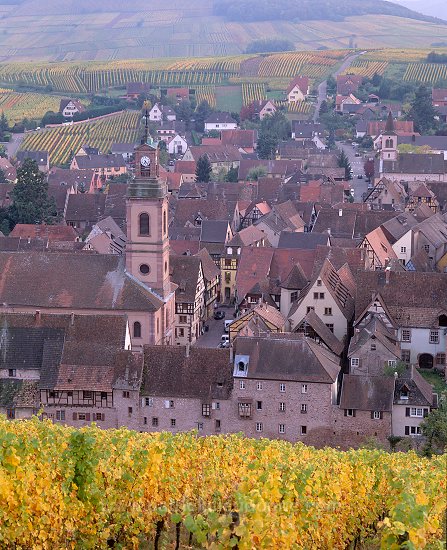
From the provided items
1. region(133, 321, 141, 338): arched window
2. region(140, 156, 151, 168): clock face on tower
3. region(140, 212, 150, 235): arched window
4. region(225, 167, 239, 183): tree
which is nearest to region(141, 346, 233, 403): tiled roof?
region(133, 321, 141, 338): arched window

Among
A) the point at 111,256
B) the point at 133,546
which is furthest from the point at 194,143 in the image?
the point at 133,546

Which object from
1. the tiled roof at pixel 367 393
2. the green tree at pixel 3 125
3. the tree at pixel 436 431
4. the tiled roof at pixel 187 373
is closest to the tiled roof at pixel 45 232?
the tiled roof at pixel 187 373

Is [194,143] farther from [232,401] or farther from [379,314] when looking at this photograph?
[232,401]

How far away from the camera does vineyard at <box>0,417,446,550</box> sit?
93.7 ft

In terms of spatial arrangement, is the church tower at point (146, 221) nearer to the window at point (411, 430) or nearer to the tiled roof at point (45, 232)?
the window at point (411, 430)

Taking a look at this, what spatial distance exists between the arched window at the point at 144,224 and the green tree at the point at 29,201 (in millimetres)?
39124

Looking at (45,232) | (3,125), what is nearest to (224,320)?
(45,232)

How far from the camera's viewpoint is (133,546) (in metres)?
33.6

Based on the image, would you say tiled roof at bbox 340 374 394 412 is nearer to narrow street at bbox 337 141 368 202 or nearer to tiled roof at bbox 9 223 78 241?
tiled roof at bbox 9 223 78 241

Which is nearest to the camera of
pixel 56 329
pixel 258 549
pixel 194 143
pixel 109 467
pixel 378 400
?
pixel 258 549

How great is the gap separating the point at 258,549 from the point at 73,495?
7.22m

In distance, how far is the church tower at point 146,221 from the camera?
67.8m

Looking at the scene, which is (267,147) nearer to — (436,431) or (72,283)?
(72,283)

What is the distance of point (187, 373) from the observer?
187 feet
